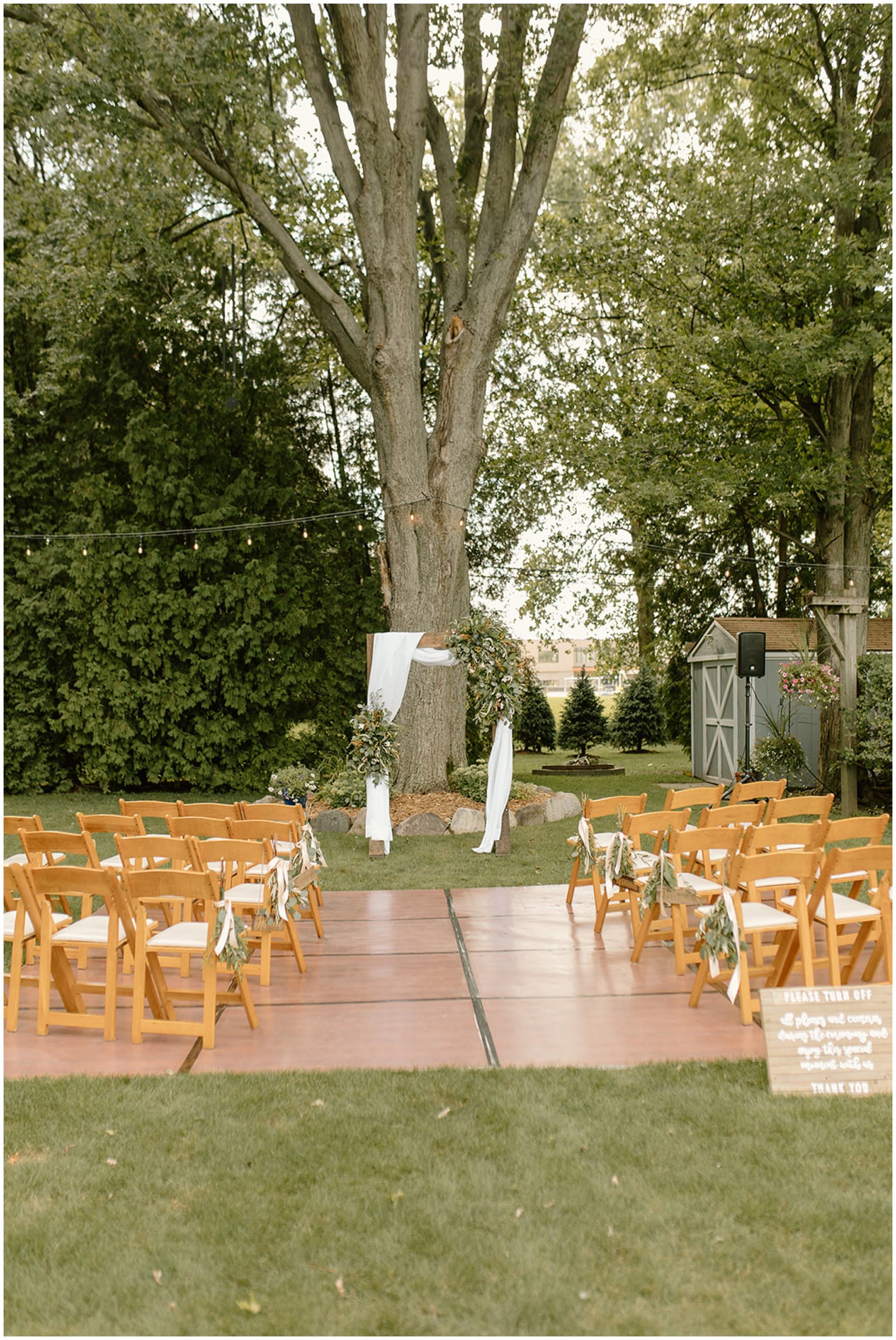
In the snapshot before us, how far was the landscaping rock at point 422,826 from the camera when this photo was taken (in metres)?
11.4

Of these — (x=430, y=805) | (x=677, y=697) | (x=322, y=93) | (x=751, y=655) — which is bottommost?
(x=430, y=805)

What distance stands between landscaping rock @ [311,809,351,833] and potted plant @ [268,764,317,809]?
29 centimetres

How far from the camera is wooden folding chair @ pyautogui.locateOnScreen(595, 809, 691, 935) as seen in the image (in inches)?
242

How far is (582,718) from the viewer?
21.6 meters

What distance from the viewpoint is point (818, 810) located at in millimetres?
7098

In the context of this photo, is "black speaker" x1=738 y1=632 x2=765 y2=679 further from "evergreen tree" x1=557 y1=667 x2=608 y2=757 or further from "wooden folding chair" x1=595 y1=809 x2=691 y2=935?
"evergreen tree" x1=557 y1=667 x2=608 y2=757

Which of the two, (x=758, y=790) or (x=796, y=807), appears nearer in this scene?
(x=796, y=807)

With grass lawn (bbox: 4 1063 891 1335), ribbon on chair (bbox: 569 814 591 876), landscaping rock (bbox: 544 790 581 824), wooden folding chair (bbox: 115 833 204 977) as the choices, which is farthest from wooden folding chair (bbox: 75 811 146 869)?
landscaping rock (bbox: 544 790 581 824)

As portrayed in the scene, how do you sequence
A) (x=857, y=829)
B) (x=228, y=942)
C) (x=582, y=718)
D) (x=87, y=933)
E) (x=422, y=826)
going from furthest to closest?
(x=582, y=718) → (x=422, y=826) → (x=857, y=829) → (x=87, y=933) → (x=228, y=942)

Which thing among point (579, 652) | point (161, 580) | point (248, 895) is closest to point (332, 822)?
point (248, 895)

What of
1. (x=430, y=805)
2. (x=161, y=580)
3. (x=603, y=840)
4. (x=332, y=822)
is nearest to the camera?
(x=603, y=840)

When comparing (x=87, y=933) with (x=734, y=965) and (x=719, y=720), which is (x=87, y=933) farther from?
(x=719, y=720)

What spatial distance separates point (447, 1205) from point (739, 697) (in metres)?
13.9

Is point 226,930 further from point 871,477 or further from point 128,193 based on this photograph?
point 871,477
